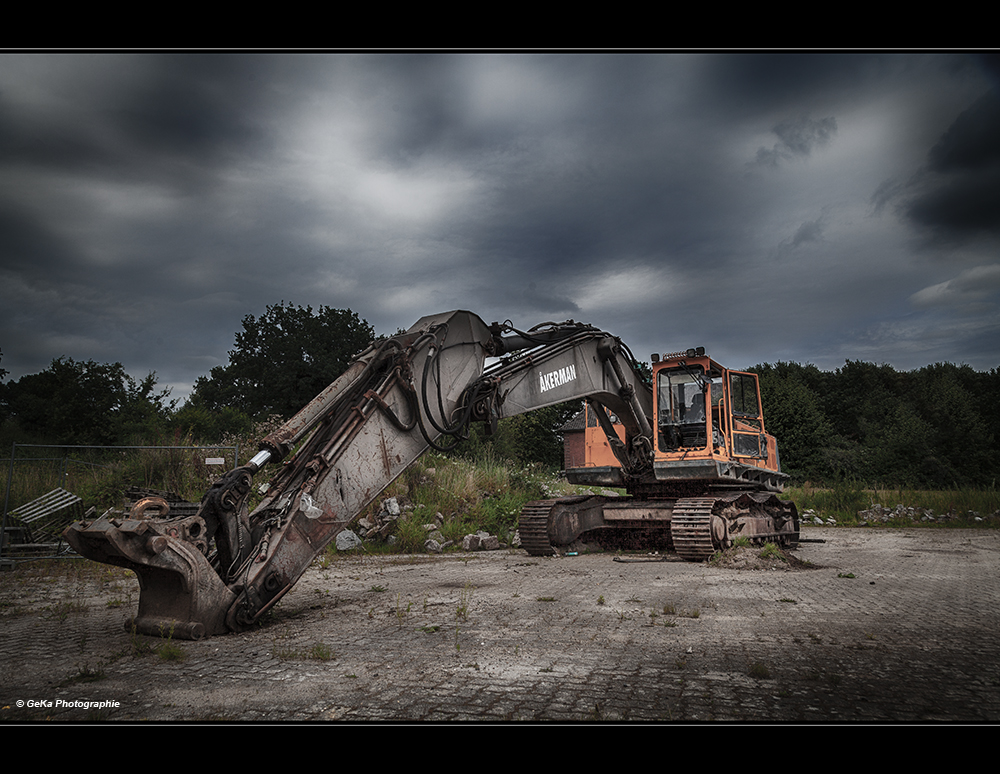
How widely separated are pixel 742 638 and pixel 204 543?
368cm

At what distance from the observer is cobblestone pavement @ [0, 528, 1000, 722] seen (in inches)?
102

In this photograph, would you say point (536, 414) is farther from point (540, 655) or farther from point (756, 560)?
point (540, 655)

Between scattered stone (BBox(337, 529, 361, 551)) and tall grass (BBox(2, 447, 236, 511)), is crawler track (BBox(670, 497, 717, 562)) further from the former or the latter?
tall grass (BBox(2, 447, 236, 511))

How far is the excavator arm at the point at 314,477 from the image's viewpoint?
12.5 feet

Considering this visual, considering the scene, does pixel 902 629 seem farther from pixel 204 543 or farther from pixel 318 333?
pixel 318 333

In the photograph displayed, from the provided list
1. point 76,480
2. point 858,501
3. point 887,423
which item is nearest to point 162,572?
point 76,480

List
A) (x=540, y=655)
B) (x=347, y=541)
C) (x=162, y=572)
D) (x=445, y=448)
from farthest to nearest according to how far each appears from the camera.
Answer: (x=347, y=541) → (x=445, y=448) → (x=162, y=572) → (x=540, y=655)

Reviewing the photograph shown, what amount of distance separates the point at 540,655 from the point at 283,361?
3026 cm

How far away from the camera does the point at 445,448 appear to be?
536 cm

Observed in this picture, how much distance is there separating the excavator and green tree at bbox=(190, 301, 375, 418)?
64.4 ft

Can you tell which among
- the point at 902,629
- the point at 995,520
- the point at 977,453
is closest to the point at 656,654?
the point at 902,629

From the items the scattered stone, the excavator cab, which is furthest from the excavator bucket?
the scattered stone

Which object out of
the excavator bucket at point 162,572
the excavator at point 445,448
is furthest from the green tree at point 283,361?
the excavator bucket at point 162,572

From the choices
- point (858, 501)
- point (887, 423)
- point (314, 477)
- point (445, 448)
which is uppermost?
point (887, 423)
